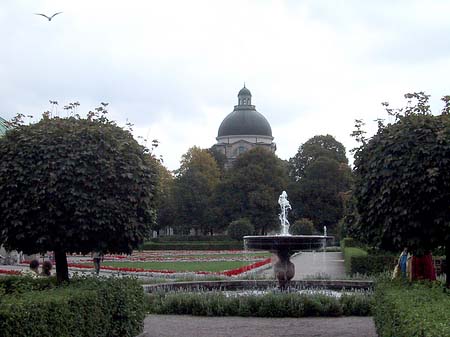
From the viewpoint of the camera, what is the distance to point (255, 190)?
67312 millimetres

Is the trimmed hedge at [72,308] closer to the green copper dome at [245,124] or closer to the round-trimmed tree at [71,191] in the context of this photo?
the round-trimmed tree at [71,191]

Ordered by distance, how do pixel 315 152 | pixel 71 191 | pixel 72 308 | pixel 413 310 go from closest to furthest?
pixel 413 310 < pixel 72 308 < pixel 71 191 < pixel 315 152

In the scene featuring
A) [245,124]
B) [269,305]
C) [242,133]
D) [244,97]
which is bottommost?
[269,305]

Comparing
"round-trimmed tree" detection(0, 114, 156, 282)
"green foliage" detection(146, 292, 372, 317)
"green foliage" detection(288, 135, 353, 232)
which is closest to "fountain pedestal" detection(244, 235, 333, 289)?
"green foliage" detection(146, 292, 372, 317)

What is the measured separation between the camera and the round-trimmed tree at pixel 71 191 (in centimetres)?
997

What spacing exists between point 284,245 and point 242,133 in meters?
95.2

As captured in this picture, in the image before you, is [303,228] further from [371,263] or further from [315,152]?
[371,263]

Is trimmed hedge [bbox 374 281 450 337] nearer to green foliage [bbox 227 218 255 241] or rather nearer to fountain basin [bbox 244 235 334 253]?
fountain basin [bbox 244 235 334 253]

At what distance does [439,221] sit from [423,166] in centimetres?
75

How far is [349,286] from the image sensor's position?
1777cm

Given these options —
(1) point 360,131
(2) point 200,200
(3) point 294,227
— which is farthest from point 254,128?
(1) point 360,131

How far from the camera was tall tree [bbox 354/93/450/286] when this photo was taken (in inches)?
361

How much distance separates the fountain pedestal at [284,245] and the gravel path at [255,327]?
3.00 metres

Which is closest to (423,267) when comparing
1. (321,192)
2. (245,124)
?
(321,192)
